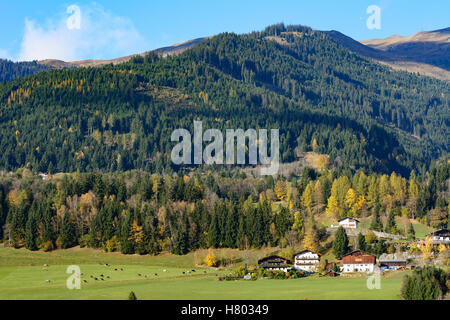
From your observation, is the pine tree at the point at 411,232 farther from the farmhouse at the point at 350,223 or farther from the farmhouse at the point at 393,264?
the farmhouse at the point at 393,264

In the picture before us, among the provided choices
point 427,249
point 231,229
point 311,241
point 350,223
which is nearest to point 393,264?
point 427,249

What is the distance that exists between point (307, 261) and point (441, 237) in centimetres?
3889

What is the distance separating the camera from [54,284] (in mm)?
134875

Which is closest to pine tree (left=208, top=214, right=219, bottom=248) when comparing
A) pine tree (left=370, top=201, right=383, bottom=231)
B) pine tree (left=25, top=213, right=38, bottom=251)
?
pine tree (left=370, top=201, right=383, bottom=231)

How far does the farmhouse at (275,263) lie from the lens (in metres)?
150

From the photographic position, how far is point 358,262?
14538 centimetres

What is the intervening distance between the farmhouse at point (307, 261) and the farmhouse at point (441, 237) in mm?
31282

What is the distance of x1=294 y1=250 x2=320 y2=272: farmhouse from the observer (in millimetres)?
151250

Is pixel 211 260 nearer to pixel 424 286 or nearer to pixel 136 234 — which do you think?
pixel 136 234

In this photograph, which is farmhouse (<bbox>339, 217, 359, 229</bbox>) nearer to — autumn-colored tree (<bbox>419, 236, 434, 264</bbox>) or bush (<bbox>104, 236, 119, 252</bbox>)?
autumn-colored tree (<bbox>419, 236, 434, 264</bbox>)

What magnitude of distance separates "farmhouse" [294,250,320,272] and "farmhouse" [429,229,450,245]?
31.3 m
